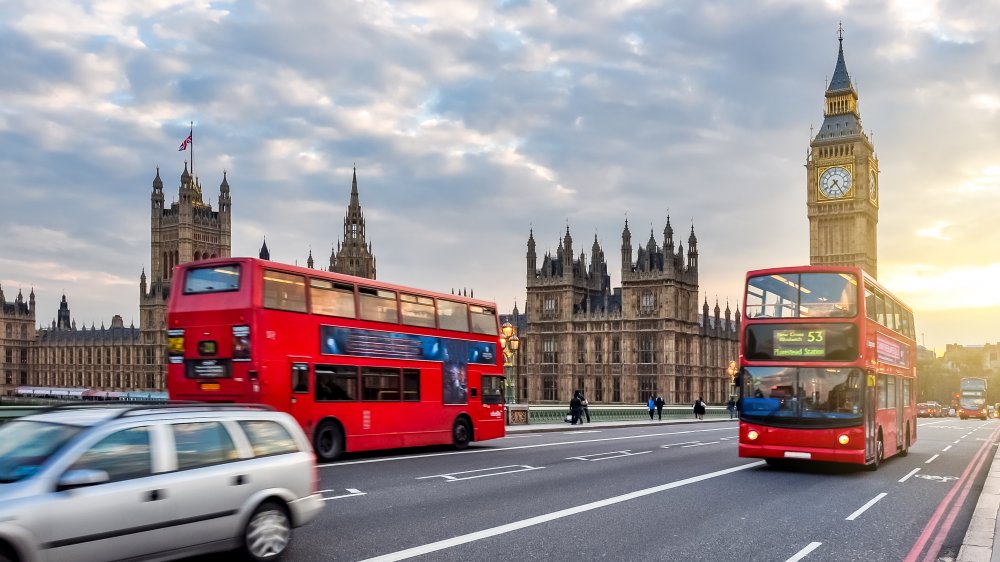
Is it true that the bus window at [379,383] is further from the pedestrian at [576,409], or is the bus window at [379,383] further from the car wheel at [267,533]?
the pedestrian at [576,409]

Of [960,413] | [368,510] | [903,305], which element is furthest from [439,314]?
[960,413]

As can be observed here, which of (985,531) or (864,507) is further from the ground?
(985,531)

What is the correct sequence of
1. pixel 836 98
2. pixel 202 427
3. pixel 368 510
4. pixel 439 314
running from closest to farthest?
pixel 202 427
pixel 368 510
pixel 439 314
pixel 836 98

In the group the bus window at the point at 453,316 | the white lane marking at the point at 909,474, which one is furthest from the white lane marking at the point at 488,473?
the white lane marking at the point at 909,474

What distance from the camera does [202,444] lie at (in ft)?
27.1

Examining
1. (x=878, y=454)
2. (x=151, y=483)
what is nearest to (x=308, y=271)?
(x=151, y=483)

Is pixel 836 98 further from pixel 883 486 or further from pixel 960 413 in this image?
pixel 883 486

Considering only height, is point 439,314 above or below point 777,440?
above

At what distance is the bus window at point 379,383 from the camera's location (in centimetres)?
1994

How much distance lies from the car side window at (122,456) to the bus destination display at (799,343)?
1323 cm

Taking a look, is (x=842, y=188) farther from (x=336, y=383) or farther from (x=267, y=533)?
(x=267, y=533)

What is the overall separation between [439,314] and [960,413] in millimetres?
70559

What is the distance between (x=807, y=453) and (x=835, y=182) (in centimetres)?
10454

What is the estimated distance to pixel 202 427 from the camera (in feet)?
27.4
